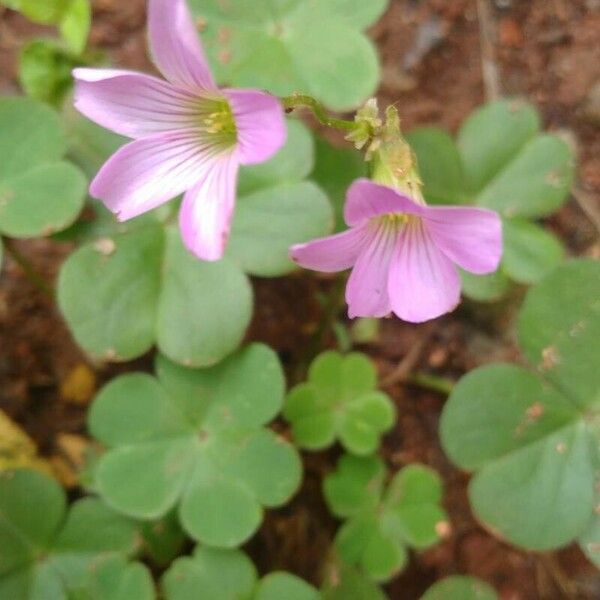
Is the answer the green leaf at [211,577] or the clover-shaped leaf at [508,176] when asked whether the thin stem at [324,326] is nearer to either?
the clover-shaped leaf at [508,176]

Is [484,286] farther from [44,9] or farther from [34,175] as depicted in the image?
[44,9]

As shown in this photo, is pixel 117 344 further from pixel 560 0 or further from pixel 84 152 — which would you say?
pixel 560 0

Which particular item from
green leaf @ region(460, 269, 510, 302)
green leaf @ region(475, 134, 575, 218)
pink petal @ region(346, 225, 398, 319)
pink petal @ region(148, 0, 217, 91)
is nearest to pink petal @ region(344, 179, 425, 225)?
pink petal @ region(346, 225, 398, 319)

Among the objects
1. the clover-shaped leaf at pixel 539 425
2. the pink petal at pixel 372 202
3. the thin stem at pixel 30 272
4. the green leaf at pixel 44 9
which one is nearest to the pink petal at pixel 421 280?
the pink petal at pixel 372 202

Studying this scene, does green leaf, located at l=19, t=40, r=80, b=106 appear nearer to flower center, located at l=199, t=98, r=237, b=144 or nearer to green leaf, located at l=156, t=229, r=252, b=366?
green leaf, located at l=156, t=229, r=252, b=366

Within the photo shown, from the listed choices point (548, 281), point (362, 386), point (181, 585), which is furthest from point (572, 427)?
point (181, 585)
